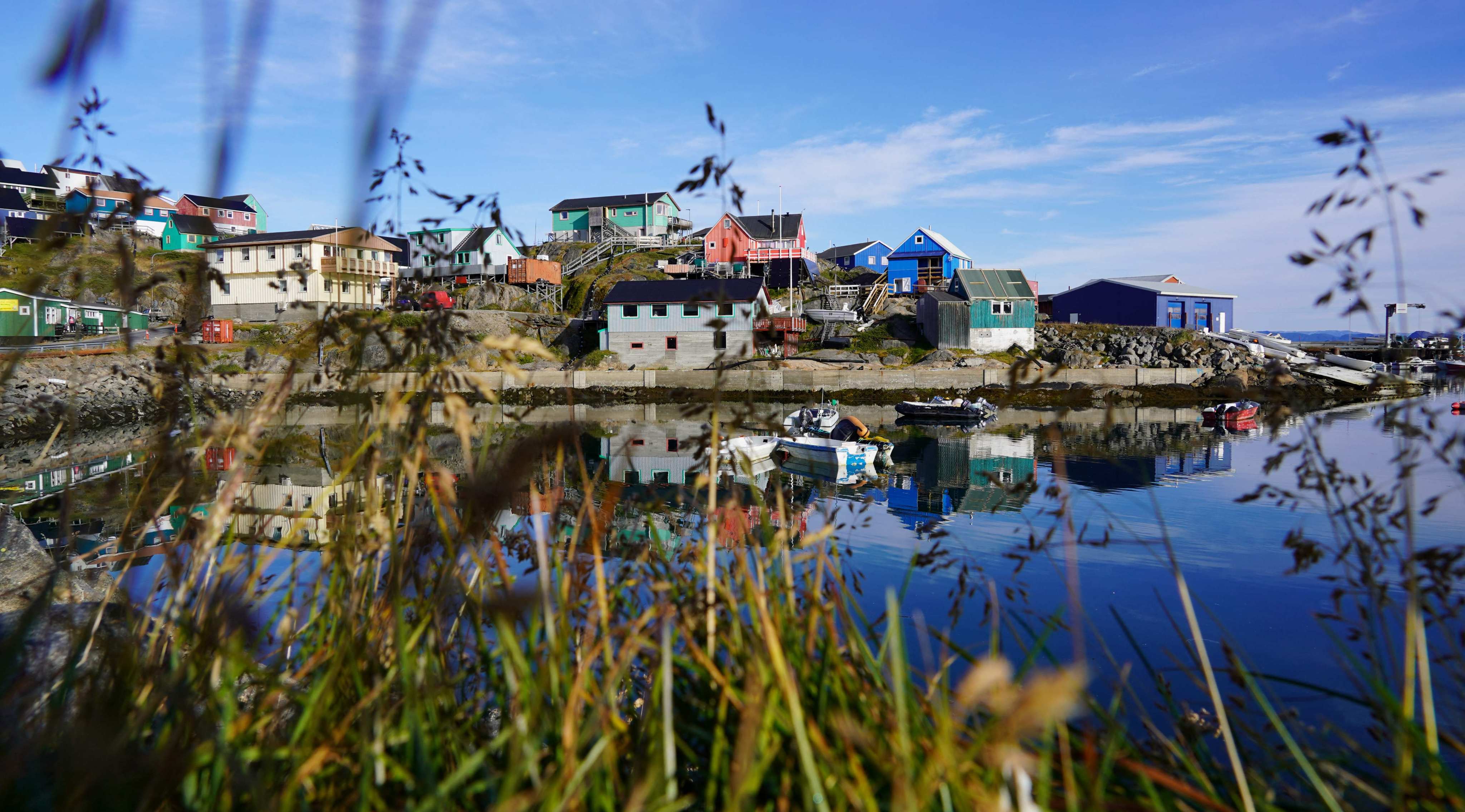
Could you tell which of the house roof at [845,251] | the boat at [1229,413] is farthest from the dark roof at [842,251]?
the boat at [1229,413]

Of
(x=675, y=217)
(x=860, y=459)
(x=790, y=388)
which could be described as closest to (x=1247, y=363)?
(x=790, y=388)

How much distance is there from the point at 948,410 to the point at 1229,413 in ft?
40.8

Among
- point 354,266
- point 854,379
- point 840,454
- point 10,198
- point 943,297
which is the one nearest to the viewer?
point 354,266

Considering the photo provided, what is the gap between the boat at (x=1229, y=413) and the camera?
38.5m

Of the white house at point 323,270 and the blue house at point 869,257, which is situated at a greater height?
the blue house at point 869,257

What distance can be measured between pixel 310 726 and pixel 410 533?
0.65 m

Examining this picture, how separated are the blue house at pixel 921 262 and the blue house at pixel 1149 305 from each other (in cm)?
1045

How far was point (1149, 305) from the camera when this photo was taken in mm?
64188

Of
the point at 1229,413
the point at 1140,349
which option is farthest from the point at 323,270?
the point at 1140,349

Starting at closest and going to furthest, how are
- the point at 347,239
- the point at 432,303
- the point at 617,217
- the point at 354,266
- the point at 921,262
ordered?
the point at 347,239 → the point at 354,266 → the point at 432,303 → the point at 921,262 → the point at 617,217

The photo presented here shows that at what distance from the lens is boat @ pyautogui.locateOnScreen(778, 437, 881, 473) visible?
26.2 m

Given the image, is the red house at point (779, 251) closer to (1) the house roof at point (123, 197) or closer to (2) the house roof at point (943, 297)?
(2) the house roof at point (943, 297)

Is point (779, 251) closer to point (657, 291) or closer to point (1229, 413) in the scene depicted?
point (657, 291)

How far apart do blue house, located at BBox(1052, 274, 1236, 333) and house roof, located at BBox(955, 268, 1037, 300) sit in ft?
36.7
